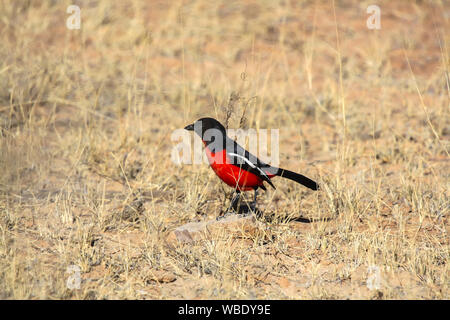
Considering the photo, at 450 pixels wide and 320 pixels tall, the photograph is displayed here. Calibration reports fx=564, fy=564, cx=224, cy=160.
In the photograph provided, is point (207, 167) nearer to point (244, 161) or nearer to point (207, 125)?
point (207, 125)

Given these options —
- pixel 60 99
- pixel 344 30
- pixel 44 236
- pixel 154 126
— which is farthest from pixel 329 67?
pixel 44 236

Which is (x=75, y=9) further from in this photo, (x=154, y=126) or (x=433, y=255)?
(x=433, y=255)

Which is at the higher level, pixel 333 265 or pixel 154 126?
pixel 154 126

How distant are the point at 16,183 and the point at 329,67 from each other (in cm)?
522

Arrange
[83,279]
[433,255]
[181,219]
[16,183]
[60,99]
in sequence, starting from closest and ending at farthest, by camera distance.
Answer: [83,279], [433,255], [181,219], [16,183], [60,99]

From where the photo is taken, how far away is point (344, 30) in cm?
962

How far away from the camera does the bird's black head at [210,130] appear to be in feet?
14.6

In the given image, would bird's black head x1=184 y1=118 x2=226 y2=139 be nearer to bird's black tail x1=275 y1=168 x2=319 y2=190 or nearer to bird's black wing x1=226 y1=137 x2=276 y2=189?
bird's black wing x1=226 y1=137 x2=276 y2=189

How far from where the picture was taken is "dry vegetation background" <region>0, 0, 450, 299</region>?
380 cm

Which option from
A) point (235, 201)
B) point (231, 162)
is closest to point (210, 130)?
point (231, 162)

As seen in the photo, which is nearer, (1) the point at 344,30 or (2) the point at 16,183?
(2) the point at 16,183

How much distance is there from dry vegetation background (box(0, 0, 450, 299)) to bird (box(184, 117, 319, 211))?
0.23 metres

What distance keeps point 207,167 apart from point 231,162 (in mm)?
975
